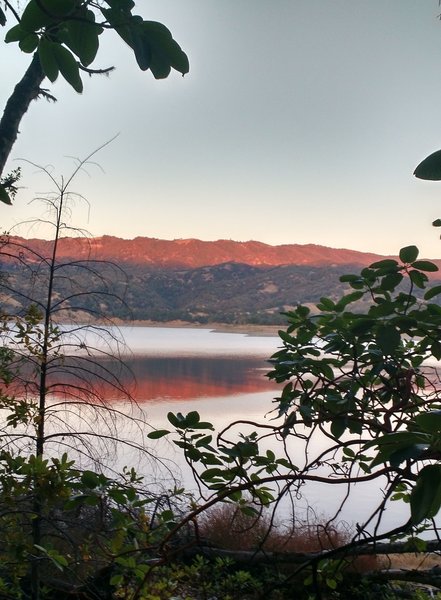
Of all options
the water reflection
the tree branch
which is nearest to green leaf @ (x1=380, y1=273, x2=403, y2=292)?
the tree branch

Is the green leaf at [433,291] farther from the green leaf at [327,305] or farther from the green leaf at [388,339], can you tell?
the green leaf at [327,305]

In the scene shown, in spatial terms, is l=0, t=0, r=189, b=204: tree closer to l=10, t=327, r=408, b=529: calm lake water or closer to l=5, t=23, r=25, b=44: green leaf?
l=5, t=23, r=25, b=44: green leaf

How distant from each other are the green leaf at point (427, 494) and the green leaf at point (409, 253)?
0.50 metres

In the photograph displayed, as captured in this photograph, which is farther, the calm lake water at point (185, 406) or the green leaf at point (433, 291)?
the calm lake water at point (185, 406)

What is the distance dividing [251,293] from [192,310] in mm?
9932

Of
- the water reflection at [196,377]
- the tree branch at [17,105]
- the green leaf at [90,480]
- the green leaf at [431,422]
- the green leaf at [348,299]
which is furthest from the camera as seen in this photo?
the water reflection at [196,377]

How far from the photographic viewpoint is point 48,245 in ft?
8.42

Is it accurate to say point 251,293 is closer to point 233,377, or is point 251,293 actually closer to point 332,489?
point 233,377

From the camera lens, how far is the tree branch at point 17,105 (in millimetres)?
1407

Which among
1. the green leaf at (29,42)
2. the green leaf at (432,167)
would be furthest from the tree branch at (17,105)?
the green leaf at (432,167)

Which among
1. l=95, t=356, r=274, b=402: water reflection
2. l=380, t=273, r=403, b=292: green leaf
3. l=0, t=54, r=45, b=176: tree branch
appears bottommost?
l=95, t=356, r=274, b=402: water reflection

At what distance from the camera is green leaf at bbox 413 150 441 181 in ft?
1.28

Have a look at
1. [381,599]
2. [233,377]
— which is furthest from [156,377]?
[381,599]

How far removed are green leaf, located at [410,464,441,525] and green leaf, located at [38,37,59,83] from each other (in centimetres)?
43
